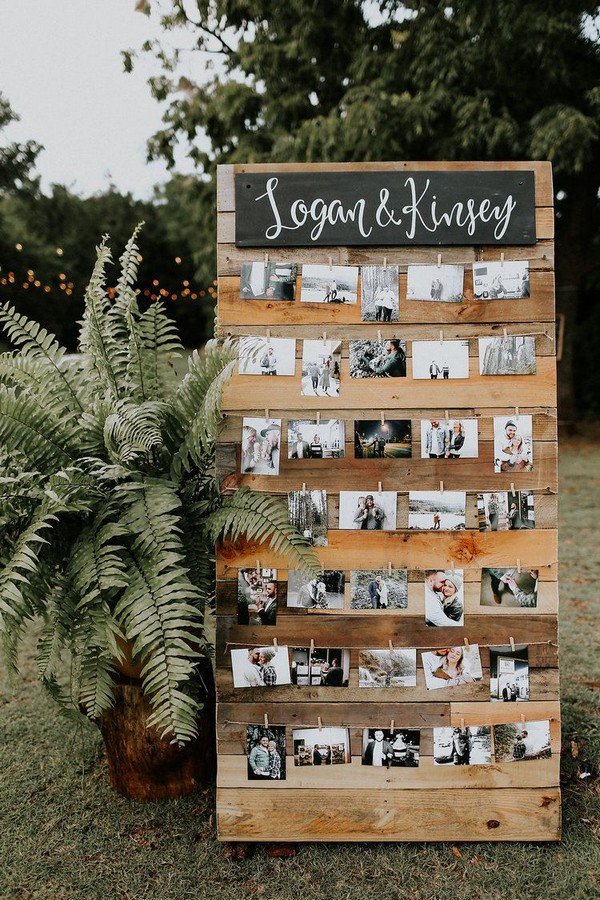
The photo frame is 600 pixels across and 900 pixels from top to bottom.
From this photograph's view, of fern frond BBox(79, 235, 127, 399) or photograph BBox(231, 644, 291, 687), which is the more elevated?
fern frond BBox(79, 235, 127, 399)

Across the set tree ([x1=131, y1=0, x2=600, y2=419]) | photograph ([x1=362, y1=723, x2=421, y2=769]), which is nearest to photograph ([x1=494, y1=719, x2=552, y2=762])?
photograph ([x1=362, y1=723, x2=421, y2=769])

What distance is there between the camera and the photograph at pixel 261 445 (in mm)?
2715

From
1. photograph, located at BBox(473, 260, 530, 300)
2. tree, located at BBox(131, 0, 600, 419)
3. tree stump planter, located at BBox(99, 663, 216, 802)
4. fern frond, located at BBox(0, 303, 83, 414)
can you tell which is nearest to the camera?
photograph, located at BBox(473, 260, 530, 300)

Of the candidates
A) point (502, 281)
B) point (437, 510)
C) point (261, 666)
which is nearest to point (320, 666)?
point (261, 666)

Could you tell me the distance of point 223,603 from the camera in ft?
9.00

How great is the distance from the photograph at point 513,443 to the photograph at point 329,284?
29.7 inches

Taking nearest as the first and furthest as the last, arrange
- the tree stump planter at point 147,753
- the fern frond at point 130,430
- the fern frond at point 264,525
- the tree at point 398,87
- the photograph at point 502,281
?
1. the fern frond at point 130,430
2. the fern frond at point 264,525
3. the photograph at point 502,281
4. the tree stump planter at point 147,753
5. the tree at point 398,87

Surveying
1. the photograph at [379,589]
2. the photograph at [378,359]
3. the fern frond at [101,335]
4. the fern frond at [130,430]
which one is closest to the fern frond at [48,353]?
the fern frond at [101,335]

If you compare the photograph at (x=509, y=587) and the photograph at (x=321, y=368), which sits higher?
the photograph at (x=321, y=368)

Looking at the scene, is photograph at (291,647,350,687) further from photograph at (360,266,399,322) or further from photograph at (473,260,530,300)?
photograph at (473,260,530,300)

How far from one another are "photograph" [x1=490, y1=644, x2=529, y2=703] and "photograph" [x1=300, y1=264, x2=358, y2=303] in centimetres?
150

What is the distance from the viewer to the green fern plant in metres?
2.41

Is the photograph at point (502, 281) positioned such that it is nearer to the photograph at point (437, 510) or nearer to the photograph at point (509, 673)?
the photograph at point (437, 510)

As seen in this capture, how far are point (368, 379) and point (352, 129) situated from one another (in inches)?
304
